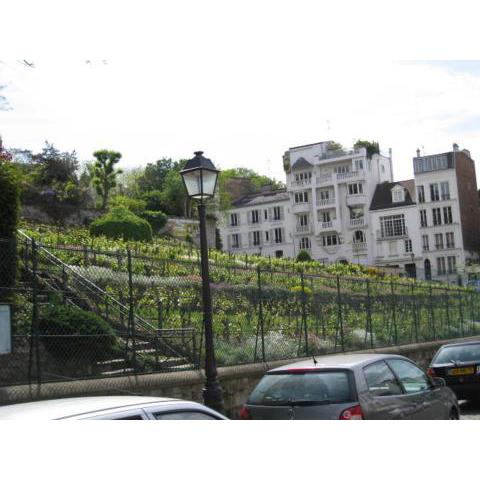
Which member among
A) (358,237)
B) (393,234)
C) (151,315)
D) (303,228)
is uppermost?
(303,228)

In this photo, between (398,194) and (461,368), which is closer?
(461,368)

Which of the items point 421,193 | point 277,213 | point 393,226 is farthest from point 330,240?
point 421,193

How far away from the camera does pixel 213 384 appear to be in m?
9.73

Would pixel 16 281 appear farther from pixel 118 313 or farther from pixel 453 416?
pixel 453 416

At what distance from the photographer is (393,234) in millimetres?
73250

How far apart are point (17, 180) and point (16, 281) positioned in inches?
83.3

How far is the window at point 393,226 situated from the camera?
72812 millimetres

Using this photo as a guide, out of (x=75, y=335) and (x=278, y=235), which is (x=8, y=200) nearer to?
(x=75, y=335)

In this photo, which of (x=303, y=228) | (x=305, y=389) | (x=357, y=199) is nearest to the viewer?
(x=305, y=389)

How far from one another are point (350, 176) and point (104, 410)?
73.4 meters

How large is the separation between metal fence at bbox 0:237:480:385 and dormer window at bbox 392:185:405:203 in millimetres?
55473

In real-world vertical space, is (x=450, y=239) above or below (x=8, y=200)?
above

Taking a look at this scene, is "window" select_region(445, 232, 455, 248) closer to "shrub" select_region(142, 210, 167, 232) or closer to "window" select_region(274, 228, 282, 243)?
"window" select_region(274, 228, 282, 243)
